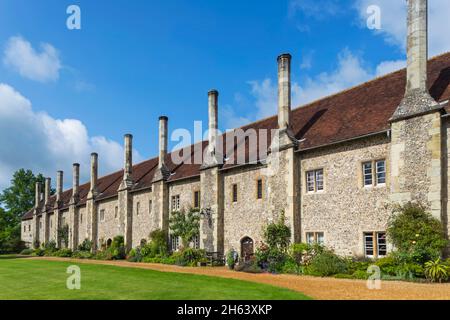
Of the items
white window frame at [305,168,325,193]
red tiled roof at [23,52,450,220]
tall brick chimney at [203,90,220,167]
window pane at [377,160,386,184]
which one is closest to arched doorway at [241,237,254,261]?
red tiled roof at [23,52,450,220]

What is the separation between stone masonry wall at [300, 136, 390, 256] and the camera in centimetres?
1745

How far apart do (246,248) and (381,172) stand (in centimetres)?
978

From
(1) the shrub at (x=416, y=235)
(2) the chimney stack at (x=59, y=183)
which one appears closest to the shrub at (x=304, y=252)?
(1) the shrub at (x=416, y=235)

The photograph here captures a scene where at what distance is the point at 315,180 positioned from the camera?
66.6ft

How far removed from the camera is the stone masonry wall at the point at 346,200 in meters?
17.5

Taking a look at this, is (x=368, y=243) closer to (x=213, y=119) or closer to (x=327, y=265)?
(x=327, y=265)

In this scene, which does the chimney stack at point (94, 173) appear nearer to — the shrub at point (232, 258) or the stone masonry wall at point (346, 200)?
the shrub at point (232, 258)

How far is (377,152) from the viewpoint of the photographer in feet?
57.7

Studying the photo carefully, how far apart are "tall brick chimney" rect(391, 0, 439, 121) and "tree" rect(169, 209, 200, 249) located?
15558 mm

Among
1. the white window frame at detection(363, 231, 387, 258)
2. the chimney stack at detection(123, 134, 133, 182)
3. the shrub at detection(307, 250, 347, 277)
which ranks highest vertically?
the chimney stack at detection(123, 134, 133, 182)

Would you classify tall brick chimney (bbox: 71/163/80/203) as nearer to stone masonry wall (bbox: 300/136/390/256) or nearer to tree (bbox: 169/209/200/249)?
tree (bbox: 169/209/200/249)

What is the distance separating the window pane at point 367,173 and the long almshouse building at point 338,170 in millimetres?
46

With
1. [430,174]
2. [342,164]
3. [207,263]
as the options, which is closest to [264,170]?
[342,164]
